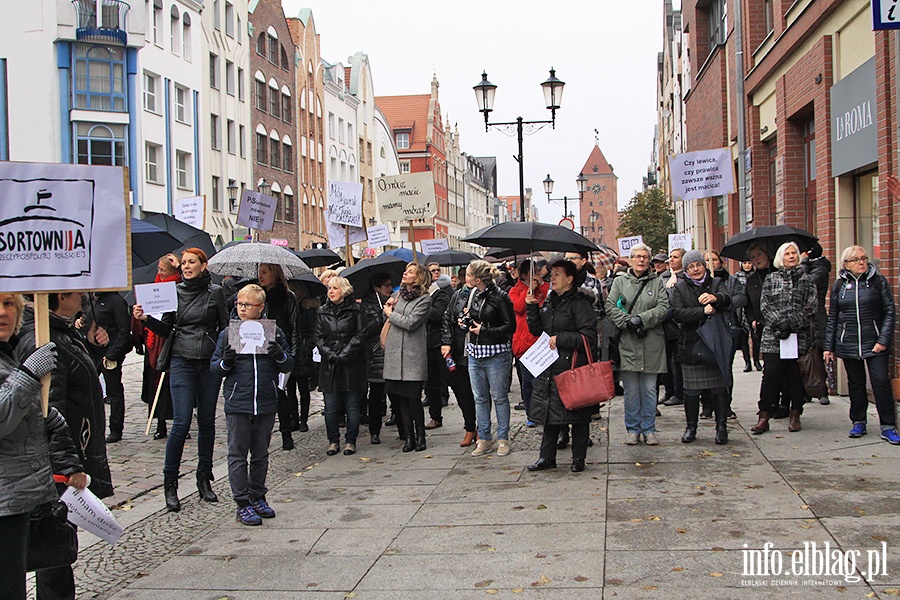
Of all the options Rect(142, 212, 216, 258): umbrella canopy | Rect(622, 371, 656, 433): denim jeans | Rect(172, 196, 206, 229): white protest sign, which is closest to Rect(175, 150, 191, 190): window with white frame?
Rect(172, 196, 206, 229): white protest sign

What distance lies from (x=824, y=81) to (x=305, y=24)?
51.4 meters

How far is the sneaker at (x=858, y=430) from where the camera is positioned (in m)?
9.42

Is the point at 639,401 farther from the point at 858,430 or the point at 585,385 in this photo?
the point at 858,430

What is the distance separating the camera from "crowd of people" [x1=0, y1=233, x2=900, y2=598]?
25.1 ft

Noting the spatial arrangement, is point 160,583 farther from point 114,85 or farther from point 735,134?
point 114,85

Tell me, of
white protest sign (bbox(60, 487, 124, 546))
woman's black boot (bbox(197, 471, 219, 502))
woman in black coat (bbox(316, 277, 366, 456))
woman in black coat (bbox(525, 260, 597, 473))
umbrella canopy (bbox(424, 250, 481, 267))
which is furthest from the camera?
umbrella canopy (bbox(424, 250, 481, 267))

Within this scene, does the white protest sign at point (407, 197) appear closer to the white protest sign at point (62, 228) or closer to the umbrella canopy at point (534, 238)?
the umbrella canopy at point (534, 238)

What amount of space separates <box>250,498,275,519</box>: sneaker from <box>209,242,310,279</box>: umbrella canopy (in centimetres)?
274

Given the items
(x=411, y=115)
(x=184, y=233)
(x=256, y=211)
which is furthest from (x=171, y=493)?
(x=411, y=115)

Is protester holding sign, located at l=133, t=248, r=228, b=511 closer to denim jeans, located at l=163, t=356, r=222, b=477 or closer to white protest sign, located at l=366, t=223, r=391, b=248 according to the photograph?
denim jeans, located at l=163, t=356, r=222, b=477

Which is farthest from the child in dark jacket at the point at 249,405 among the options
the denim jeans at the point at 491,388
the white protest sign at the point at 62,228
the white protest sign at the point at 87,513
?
the denim jeans at the point at 491,388

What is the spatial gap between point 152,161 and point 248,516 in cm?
3566

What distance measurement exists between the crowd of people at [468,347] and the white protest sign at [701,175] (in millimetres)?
3304

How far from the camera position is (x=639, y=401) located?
9664mm
